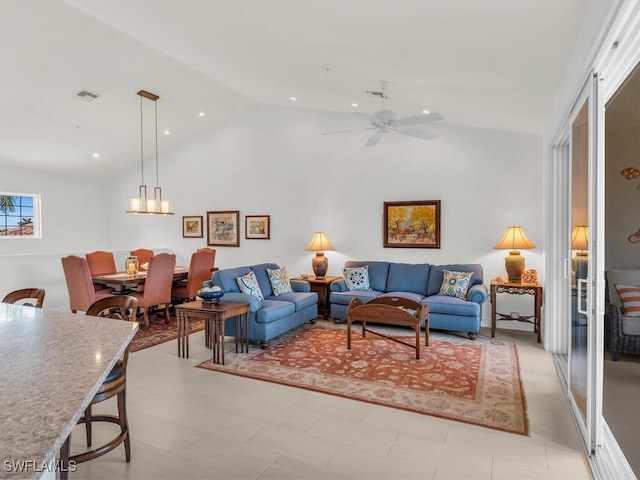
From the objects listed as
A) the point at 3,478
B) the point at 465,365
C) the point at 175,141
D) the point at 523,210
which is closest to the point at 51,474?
the point at 3,478

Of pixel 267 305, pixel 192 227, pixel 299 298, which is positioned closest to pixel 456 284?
pixel 299 298

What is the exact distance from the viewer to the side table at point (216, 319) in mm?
4125

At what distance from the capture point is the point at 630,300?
4.01 metres

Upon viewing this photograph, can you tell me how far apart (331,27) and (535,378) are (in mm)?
3567

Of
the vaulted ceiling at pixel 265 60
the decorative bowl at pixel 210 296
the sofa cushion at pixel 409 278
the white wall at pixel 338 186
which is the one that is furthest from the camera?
the sofa cushion at pixel 409 278

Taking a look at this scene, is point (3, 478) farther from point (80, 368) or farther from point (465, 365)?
point (465, 365)

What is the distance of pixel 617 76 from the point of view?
2.41m

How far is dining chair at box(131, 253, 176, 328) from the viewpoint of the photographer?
5625 millimetres

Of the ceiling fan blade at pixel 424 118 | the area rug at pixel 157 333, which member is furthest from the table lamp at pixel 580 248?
the area rug at pixel 157 333

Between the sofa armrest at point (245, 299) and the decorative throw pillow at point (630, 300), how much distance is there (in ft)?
12.5

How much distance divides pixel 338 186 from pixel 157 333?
142 inches

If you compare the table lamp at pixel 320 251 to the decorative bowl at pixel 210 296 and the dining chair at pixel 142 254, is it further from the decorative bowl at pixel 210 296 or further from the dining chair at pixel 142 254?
the dining chair at pixel 142 254

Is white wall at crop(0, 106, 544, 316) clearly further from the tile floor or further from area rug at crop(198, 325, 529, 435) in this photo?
the tile floor

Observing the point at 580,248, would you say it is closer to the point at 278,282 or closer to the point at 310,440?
the point at 310,440
